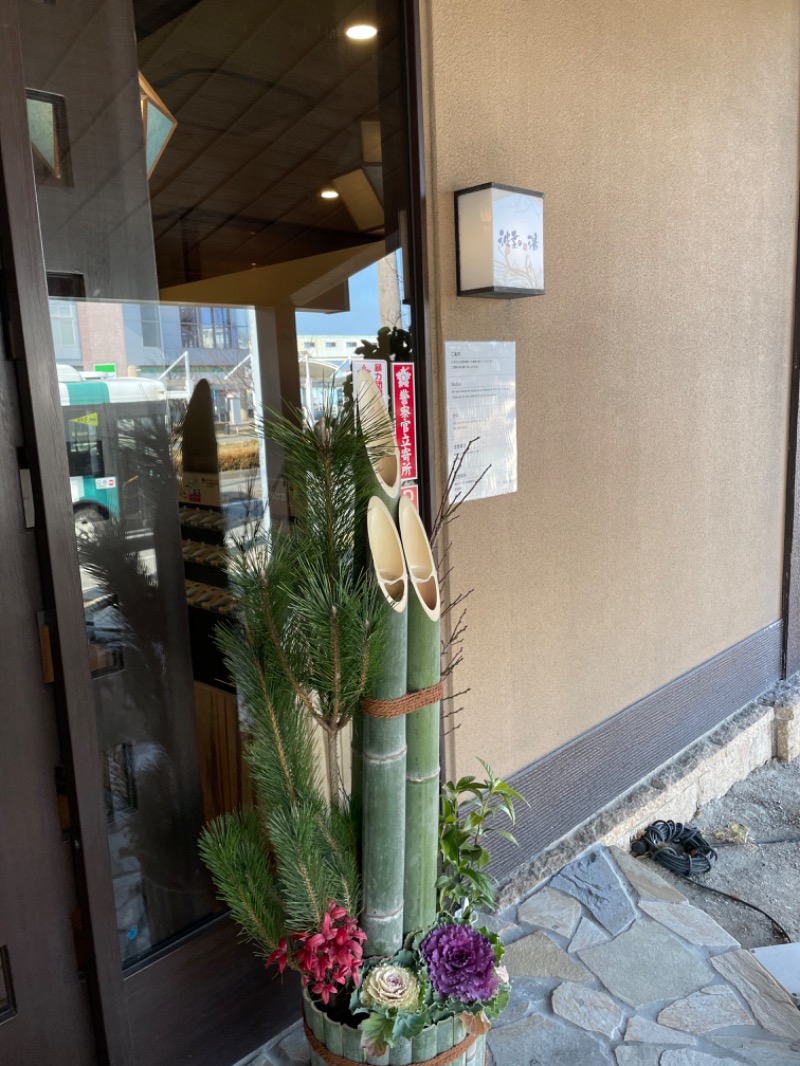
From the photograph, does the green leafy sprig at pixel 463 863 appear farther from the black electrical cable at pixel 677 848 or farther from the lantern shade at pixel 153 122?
the lantern shade at pixel 153 122

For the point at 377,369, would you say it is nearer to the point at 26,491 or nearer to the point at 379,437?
the point at 379,437

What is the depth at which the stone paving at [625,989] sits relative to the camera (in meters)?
2.03

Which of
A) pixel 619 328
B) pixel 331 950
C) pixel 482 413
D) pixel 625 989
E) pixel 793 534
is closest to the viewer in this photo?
pixel 331 950

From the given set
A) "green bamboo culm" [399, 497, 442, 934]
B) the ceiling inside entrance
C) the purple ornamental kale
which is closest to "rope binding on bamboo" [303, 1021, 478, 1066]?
the purple ornamental kale

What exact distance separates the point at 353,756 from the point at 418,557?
453mm

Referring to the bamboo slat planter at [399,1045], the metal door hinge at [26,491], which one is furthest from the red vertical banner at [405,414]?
the bamboo slat planter at [399,1045]

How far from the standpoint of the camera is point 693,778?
11.8 feet

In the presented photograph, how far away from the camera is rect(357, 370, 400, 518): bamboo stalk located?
1580mm

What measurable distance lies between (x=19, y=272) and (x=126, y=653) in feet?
2.75

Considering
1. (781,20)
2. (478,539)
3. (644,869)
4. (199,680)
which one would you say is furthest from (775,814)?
(781,20)

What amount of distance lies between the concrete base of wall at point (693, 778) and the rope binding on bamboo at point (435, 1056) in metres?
1.05

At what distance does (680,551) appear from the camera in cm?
365

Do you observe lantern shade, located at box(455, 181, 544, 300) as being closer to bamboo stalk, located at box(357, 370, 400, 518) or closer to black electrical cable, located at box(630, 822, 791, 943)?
bamboo stalk, located at box(357, 370, 400, 518)

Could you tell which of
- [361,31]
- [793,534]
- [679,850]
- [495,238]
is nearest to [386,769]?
[495,238]
